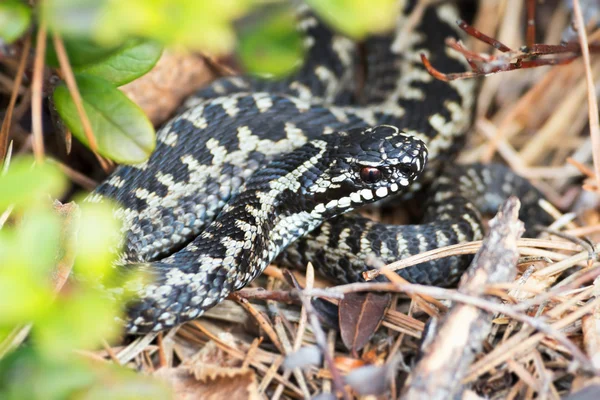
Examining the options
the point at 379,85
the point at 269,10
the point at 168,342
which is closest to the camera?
the point at 269,10

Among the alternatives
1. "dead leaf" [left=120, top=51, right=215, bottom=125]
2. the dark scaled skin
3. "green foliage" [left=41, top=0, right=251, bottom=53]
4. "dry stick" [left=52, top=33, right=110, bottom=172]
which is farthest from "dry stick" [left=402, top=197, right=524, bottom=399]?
"dead leaf" [left=120, top=51, right=215, bottom=125]

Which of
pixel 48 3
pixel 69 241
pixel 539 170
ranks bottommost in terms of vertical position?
pixel 539 170

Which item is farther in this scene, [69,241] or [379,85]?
[379,85]

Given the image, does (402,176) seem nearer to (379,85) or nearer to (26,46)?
(379,85)

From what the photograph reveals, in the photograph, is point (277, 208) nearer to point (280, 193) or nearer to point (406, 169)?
point (280, 193)

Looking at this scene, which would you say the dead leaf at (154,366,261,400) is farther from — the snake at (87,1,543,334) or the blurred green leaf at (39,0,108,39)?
the blurred green leaf at (39,0,108,39)

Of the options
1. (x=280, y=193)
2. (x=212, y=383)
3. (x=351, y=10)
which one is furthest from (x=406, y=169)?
(x=351, y=10)

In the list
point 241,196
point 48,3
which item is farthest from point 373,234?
point 48,3
